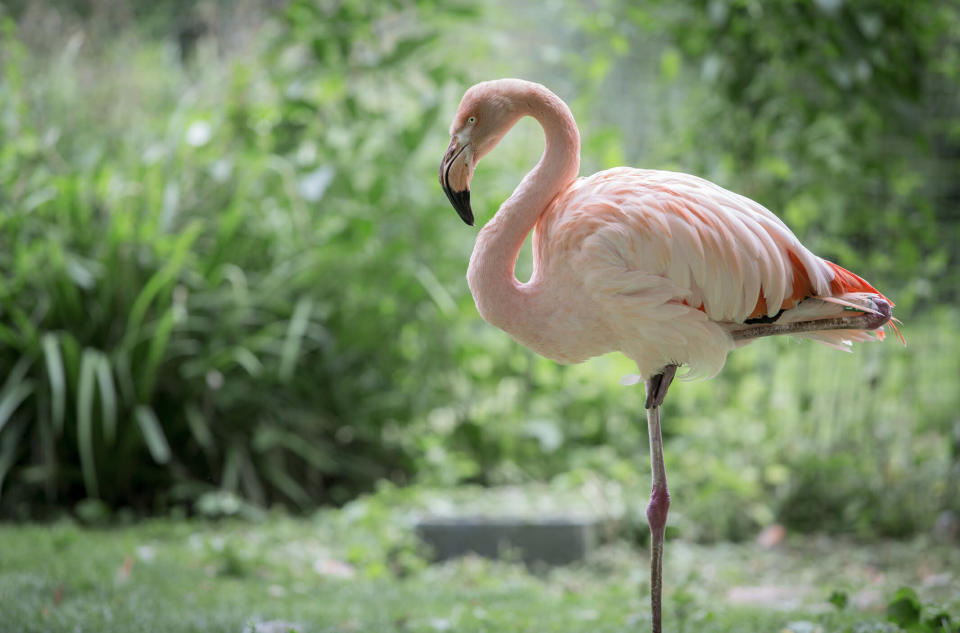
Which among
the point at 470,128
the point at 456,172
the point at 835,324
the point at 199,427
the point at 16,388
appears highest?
the point at 470,128

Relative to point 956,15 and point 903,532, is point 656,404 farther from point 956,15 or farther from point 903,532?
point 956,15

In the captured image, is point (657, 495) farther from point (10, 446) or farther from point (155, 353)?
point (10, 446)

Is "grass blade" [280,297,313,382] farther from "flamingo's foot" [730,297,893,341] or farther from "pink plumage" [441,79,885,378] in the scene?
"flamingo's foot" [730,297,893,341]

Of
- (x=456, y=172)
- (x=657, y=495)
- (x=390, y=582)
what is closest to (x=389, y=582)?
(x=390, y=582)

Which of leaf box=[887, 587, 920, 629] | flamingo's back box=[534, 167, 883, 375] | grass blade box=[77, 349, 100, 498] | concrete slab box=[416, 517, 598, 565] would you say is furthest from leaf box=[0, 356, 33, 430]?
leaf box=[887, 587, 920, 629]

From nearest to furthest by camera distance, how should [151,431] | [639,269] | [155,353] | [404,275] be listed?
[639,269], [151,431], [155,353], [404,275]

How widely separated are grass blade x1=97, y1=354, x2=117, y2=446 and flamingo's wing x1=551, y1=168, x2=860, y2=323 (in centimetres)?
296

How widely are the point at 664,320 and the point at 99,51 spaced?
17.0 ft

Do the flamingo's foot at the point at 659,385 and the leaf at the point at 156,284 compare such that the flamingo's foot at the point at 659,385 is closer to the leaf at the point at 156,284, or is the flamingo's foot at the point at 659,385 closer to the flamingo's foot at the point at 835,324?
the flamingo's foot at the point at 835,324

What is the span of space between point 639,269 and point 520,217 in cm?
36

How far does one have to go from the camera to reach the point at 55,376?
14.4 ft

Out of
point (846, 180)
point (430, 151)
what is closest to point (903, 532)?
point (846, 180)

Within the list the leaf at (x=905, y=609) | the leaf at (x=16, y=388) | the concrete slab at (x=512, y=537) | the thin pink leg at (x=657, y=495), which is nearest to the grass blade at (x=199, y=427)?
the leaf at (x=16, y=388)

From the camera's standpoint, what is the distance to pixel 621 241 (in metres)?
2.18
